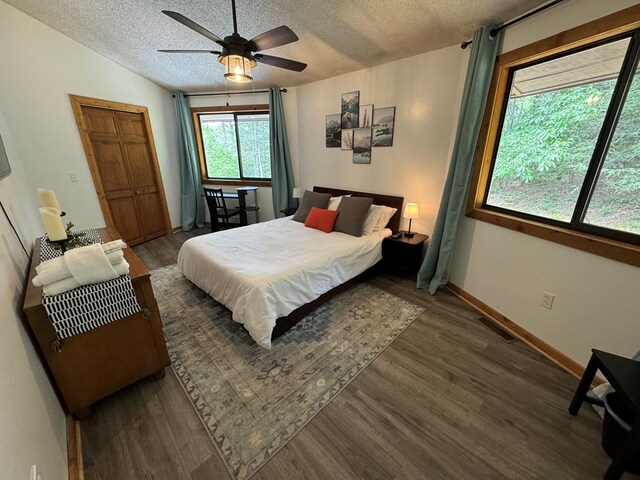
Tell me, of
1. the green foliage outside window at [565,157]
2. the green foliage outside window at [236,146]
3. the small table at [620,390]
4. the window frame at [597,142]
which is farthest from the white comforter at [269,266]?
the green foliage outside window at [236,146]

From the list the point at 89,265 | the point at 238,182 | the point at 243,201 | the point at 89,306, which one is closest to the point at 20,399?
the point at 89,306

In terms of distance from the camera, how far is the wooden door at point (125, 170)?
3461 mm

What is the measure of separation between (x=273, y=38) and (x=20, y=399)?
2.24m

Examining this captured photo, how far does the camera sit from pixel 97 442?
4.36 feet

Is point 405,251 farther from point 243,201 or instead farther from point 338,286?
point 243,201

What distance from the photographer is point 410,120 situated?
9.71 feet

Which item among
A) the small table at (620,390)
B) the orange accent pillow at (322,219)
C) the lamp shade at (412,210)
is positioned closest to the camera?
the small table at (620,390)

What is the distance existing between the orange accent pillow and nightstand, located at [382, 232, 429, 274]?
68 centimetres

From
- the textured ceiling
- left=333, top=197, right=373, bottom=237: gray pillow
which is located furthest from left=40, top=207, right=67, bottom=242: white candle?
left=333, top=197, right=373, bottom=237: gray pillow

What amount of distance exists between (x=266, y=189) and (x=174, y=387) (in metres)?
3.77

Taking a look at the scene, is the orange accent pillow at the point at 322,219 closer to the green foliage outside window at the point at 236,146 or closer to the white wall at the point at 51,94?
the green foliage outside window at the point at 236,146

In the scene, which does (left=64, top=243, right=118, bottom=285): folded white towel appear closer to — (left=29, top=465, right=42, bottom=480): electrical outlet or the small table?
(left=29, top=465, right=42, bottom=480): electrical outlet

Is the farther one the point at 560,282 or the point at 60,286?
the point at 560,282

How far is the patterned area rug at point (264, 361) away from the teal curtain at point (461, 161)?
554mm
